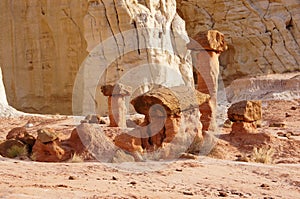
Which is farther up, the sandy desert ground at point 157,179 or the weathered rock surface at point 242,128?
the sandy desert ground at point 157,179

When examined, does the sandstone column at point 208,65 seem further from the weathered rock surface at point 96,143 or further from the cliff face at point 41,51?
the cliff face at point 41,51

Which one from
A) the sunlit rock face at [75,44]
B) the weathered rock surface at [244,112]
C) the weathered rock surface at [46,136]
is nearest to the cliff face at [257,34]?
the sunlit rock face at [75,44]

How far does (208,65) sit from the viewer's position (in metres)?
13.5

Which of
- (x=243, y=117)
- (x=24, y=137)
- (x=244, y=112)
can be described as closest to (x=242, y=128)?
(x=243, y=117)

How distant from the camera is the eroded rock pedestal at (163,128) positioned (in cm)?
1009

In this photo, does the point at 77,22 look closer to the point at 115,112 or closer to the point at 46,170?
the point at 115,112

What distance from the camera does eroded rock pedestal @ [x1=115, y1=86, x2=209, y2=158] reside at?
10.1 metres

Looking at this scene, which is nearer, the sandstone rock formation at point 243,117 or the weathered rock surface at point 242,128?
the weathered rock surface at point 242,128

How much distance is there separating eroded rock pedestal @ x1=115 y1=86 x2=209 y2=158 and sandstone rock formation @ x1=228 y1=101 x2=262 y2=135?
2.18 metres

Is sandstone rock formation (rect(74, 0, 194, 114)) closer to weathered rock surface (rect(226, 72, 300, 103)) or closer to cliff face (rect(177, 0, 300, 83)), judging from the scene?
weathered rock surface (rect(226, 72, 300, 103))

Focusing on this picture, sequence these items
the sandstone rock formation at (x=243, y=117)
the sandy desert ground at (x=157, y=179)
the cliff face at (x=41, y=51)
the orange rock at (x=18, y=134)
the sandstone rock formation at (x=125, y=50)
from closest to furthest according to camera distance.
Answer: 1. the sandy desert ground at (x=157, y=179)
2. the orange rock at (x=18, y=134)
3. the sandstone rock formation at (x=243, y=117)
4. the sandstone rock formation at (x=125, y=50)
5. the cliff face at (x=41, y=51)

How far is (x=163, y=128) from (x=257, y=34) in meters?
22.6

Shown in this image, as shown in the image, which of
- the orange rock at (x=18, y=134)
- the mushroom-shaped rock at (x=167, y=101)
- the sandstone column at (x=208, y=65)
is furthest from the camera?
the sandstone column at (x=208, y=65)

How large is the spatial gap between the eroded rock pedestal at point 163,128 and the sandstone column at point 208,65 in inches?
85.3
